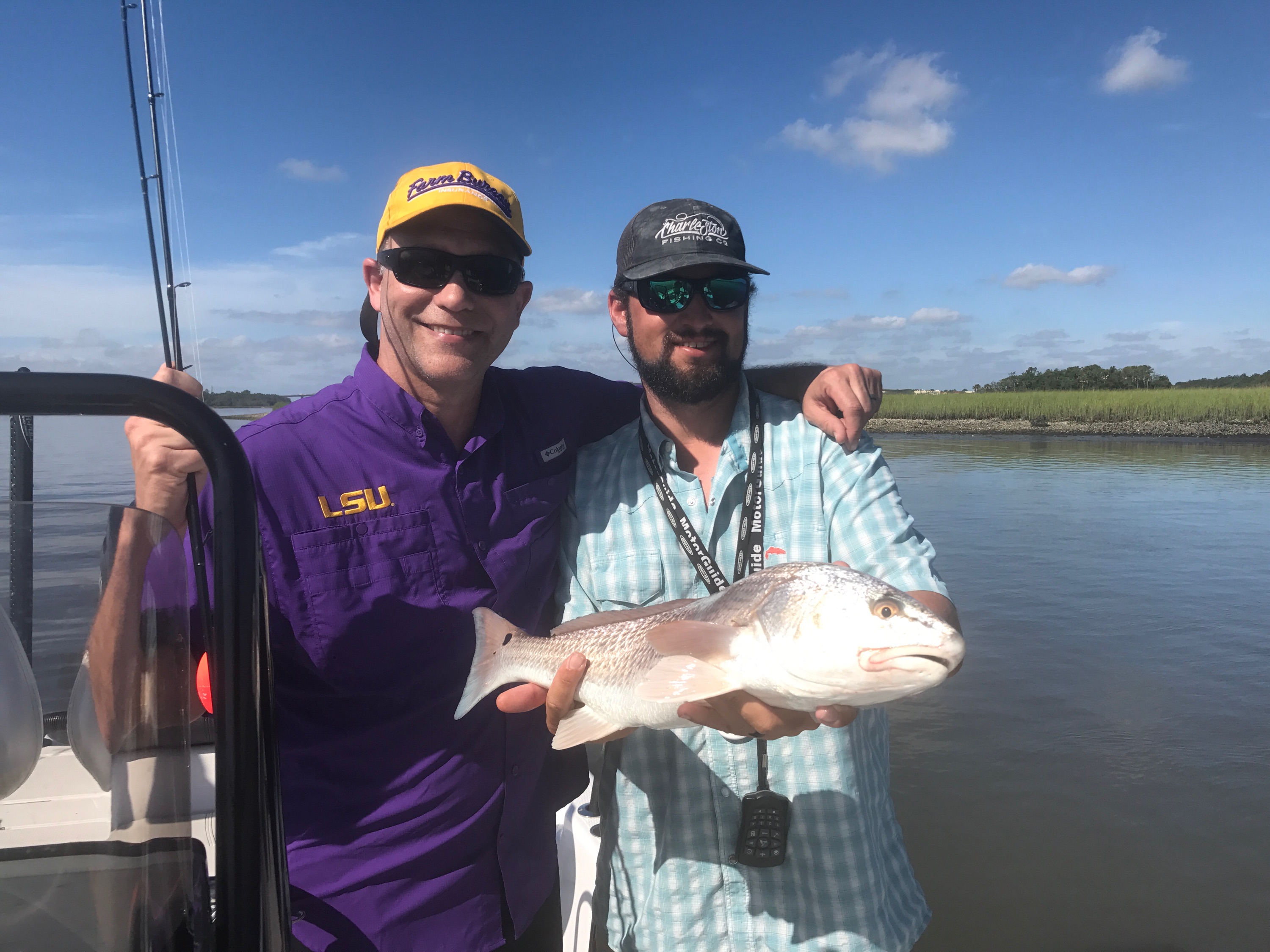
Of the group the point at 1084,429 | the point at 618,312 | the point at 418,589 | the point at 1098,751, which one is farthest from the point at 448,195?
the point at 1084,429

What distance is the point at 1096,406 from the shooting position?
4678 cm

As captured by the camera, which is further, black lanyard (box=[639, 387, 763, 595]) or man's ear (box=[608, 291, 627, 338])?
man's ear (box=[608, 291, 627, 338])

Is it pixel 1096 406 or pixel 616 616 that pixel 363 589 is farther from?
pixel 1096 406

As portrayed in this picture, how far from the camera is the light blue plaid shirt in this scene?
2.66m

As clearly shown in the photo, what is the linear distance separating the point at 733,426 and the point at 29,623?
7.71ft

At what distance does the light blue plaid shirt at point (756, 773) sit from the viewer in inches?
105

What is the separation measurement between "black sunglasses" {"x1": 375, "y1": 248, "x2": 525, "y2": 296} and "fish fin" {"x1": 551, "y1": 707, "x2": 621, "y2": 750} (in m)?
1.67

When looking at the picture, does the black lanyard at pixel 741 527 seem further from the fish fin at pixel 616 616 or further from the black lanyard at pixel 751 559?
the fish fin at pixel 616 616

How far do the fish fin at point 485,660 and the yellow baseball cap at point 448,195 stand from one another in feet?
5.00

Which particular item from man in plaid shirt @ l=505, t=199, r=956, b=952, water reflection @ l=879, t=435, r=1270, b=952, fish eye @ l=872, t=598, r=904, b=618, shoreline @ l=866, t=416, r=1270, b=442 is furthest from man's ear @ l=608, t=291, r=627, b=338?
shoreline @ l=866, t=416, r=1270, b=442

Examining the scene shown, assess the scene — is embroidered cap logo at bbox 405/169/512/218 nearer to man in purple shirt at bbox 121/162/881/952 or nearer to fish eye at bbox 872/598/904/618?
man in purple shirt at bbox 121/162/881/952

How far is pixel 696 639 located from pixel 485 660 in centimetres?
88

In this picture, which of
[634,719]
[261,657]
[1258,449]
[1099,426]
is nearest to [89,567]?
[261,657]

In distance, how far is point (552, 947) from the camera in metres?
3.12
